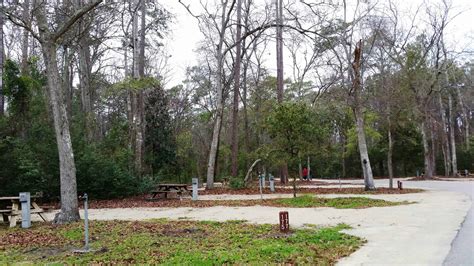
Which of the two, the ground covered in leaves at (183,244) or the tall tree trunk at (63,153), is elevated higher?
the tall tree trunk at (63,153)

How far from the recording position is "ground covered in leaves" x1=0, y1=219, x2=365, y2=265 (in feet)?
20.2

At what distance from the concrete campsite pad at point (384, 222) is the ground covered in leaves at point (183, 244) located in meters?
0.50

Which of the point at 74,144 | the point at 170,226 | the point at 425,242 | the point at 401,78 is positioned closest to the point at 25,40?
the point at 74,144

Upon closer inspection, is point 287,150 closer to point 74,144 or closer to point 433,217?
point 433,217

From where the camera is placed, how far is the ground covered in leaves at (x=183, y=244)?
20.2 feet

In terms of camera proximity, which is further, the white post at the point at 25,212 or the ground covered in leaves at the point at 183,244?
the white post at the point at 25,212

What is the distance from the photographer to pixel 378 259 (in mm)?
Answer: 5840

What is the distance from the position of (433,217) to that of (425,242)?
359 centimetres

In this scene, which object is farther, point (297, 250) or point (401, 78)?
point (401, 78)

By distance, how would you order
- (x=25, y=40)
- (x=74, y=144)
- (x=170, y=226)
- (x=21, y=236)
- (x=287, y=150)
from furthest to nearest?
1. (x=25, y=40)
2. (x=74, y=144)
3. (x=287, y=150)
4. (x=170, y=226)
5. (x=21, y=236)

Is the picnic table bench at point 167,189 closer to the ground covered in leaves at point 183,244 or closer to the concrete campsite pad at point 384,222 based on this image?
the concrete campsite pad at point 384,222

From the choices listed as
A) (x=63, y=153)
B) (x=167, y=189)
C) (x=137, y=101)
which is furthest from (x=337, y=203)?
A: (x=137, y=101)

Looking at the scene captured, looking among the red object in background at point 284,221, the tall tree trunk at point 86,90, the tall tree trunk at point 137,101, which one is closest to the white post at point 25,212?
the red object in background at point 284,221

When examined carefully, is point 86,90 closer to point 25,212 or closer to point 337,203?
point 25,212
